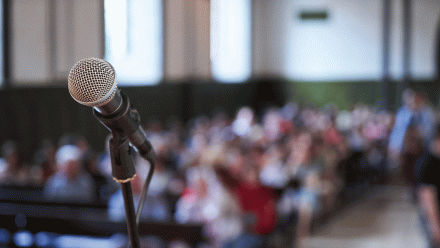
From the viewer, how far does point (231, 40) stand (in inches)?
756

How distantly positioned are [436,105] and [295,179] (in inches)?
516

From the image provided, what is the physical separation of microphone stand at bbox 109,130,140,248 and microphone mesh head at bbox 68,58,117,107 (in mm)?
162

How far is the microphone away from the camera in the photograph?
1.12m

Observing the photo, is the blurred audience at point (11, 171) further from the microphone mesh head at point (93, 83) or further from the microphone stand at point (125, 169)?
the microphone mesh head at point (93, 83)

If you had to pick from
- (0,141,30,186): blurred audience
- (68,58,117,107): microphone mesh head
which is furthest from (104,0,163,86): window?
(68,58,117,107): microphone mesh head

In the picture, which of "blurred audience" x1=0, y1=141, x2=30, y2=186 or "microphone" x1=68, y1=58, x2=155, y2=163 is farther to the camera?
"blurred audience" x1=0, y1=141, x2=30, y2=186

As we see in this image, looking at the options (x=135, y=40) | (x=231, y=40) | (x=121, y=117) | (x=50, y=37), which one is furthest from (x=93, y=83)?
(x=231, y=40)

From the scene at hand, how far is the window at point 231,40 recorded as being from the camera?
1736 centimetres

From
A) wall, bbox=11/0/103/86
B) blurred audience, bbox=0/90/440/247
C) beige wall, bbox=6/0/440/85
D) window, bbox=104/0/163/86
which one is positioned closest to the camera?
blurred audience, bbox=0/90/440/247

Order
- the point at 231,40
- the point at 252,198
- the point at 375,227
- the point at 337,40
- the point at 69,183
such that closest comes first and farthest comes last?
1. the point at 252,198
2. the point at 69,183
3. the point at 375,227
4. the point at 231,40
5. the point at 337,40

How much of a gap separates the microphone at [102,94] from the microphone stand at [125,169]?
27 millimetres

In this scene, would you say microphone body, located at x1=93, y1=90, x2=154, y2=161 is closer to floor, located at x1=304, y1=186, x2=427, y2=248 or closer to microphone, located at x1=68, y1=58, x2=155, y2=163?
microphone, located at x1=68, y1=58, x2=155, y2=163

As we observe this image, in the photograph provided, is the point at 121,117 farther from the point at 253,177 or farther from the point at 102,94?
the point at 253,177

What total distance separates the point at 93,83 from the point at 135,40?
471 inches
